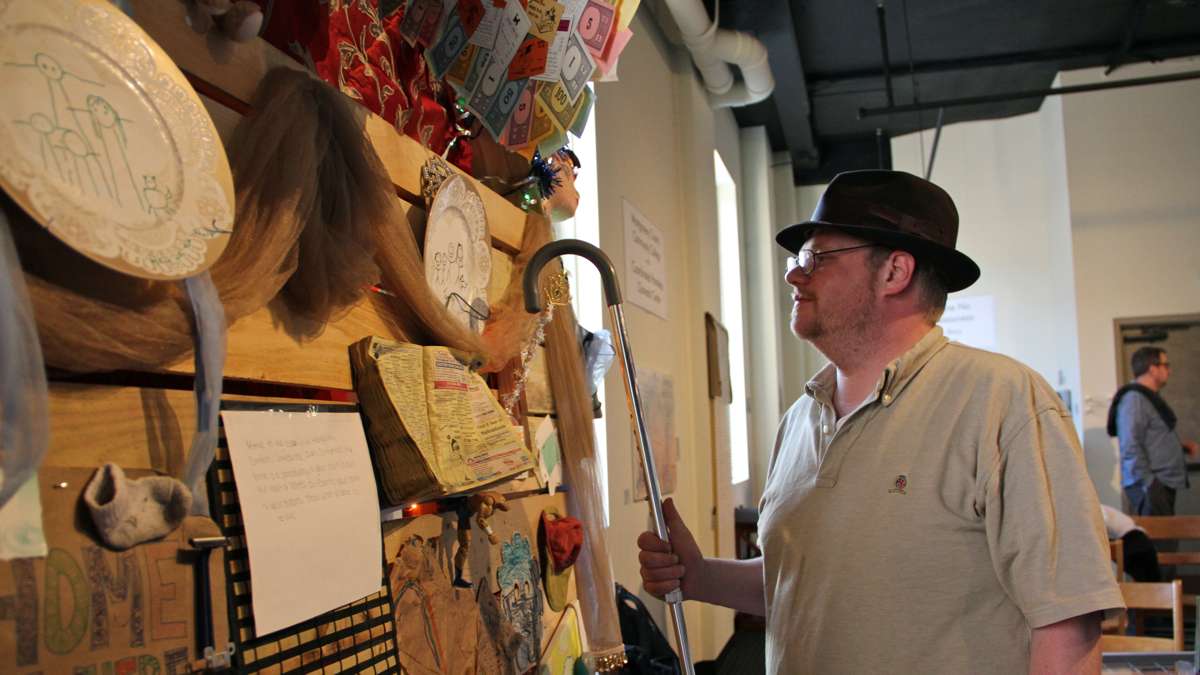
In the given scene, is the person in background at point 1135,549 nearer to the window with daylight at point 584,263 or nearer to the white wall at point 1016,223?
the window with daylight at point 584,263

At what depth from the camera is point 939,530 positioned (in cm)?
183

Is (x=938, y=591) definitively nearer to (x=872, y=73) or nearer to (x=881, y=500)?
(x=881, y=500)

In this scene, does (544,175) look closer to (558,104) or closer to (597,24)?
(558,104)

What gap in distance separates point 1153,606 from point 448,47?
3.22 m

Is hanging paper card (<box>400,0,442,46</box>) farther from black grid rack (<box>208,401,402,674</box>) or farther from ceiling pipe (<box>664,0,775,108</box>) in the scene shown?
ceiling pipe (<box>664,0,775,108</box>)

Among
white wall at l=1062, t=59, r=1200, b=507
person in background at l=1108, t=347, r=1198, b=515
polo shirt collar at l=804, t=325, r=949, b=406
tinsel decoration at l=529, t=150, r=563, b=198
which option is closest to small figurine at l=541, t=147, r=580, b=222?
tinsel decoration at l=529, t=150, r=563, b=198

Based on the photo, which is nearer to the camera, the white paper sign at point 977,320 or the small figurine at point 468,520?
the small figurine at point 468,520

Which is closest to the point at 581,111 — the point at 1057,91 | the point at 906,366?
the point at 906,366

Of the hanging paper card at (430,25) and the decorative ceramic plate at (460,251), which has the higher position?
the hanging paper card at (430,25)

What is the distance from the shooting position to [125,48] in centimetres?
97

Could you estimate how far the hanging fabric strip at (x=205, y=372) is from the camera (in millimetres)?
1023

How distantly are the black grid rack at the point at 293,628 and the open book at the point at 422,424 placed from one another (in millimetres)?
59

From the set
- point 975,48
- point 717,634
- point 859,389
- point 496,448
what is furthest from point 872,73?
point 496,448

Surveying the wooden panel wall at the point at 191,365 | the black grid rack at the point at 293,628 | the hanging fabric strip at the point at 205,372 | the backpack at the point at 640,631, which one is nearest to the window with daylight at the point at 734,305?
the backpack at the point at 640,631
